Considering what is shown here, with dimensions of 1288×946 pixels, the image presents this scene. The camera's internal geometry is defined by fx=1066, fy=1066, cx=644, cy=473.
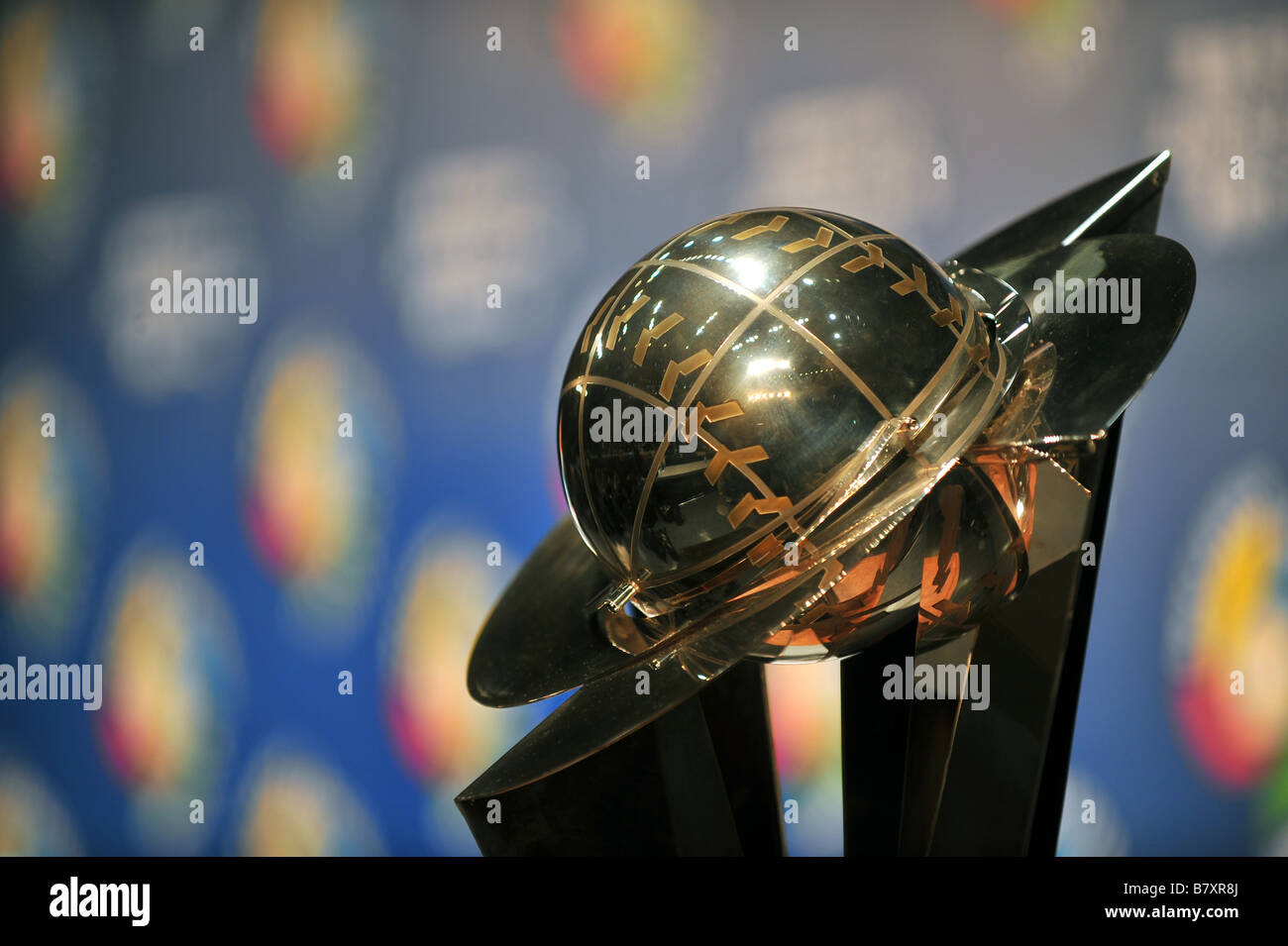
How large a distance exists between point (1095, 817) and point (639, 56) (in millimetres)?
2202

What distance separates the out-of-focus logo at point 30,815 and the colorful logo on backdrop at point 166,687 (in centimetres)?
22

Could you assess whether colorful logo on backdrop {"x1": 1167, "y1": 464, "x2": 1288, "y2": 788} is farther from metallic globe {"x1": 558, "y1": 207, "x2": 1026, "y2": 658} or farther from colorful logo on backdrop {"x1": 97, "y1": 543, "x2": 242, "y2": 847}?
colorful logo on backdrop {"x1": 97, "y1": 543, "x2": 242, "y2": 847}

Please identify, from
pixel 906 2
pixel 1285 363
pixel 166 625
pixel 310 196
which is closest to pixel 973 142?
pixel 906 2

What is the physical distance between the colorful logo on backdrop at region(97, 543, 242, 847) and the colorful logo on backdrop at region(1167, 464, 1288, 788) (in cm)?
244

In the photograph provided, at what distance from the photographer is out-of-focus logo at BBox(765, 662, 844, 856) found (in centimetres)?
273

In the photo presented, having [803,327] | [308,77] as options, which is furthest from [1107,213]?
[308,77]

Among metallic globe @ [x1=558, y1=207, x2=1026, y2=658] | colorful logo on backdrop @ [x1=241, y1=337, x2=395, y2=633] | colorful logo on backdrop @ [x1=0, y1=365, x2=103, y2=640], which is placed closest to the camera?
metallic globe @ [x1=558, y1=207, x2=1026, y2=658]

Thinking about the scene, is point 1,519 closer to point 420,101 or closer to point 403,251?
point 403,251

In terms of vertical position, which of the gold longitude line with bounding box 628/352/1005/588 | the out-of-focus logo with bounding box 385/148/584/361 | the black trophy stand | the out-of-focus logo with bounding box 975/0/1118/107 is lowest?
the black trophy stand

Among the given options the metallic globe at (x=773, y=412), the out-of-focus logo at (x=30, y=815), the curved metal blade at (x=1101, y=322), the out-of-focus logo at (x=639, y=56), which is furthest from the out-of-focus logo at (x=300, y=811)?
the curved metal blade at (x=1101, y=322)

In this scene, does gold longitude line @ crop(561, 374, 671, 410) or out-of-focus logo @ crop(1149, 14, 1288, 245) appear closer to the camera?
gold longitude line @ crop(561, 374, 671, 410)

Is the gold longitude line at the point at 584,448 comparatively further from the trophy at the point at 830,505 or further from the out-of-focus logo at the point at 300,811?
the out-of-focus logo at the point at 300,811

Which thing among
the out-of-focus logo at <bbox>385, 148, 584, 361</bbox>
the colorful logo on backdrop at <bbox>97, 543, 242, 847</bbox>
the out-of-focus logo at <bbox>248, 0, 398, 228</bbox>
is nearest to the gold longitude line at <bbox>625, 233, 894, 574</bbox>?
the out-of-focus logo at <bbox>385, 148, 584, 361</bbox>

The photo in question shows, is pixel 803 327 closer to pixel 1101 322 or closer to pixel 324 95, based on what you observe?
pixel 1101 322
